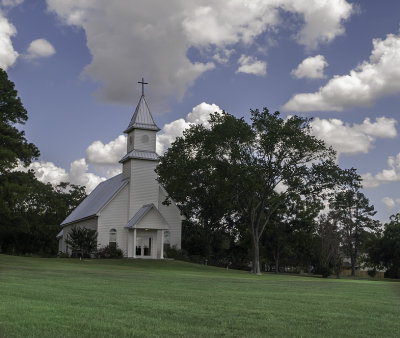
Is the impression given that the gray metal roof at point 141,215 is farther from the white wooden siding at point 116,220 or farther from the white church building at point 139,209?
the white wooden siding at point 116,220

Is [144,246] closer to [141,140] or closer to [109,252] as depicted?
[109,252]

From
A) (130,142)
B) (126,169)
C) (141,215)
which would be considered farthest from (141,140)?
(141,215)

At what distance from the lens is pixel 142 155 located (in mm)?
54844

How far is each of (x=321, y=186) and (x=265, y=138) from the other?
6.76 meters

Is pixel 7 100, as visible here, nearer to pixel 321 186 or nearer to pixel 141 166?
pixel 141 166

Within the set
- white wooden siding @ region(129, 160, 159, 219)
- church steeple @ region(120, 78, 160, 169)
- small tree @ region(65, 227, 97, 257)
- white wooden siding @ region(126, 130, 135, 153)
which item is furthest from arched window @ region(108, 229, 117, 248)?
white wooden siding @ region(126, 130, 135, 153)

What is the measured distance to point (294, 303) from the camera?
13.4m

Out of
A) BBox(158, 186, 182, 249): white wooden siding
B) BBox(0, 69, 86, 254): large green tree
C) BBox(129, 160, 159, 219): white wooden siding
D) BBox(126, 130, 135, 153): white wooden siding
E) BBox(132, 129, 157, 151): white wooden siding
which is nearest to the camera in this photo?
BBox(0, 69, 86, 254): large green tree

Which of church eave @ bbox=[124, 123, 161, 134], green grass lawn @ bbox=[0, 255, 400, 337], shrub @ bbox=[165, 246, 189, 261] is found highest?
church eave @ bbox=[124, 123, 161, 134]

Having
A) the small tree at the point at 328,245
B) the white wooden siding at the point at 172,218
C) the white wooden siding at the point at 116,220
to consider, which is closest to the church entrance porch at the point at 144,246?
the white wooden siding at the point at 116,220

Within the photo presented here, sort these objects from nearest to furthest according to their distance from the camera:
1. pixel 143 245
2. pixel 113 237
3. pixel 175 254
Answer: pixel 113 237 → pixel 143 245 → pixel 175 254

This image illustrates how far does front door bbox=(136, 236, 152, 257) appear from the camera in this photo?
54156 mm

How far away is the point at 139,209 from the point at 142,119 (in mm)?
9751

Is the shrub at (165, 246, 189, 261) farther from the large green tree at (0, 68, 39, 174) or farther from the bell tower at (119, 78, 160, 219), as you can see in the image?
the large green tree at (0, 68, 39, 174)
